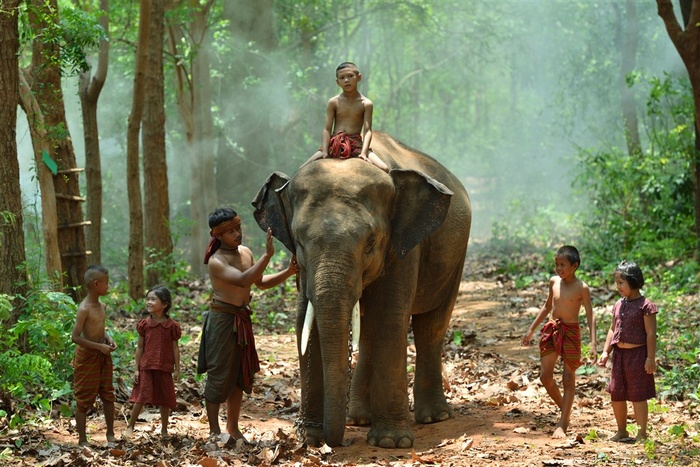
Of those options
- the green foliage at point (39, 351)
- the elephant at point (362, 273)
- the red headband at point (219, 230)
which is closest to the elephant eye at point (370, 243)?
the elephant at point (362, 273)

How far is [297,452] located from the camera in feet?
22.3

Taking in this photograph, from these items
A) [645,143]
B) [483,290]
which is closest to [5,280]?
[483,290]

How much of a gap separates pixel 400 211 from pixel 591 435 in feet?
7.55

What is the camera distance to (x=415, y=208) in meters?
7.65

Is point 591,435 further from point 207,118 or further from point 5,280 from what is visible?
point 207,118

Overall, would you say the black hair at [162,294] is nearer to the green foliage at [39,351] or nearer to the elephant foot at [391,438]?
the green foliage at [39,351]

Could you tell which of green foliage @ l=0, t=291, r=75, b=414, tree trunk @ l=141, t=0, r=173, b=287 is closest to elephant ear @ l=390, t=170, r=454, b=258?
green foliage @ l=0, t=291, r=75, b=414

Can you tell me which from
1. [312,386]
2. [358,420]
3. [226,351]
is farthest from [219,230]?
[358,420]

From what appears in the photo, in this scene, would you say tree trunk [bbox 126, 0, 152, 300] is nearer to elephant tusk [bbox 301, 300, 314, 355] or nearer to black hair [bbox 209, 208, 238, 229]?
black hair [bbox 209, 208, 238, 229]

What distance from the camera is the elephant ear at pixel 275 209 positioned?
25.1 feet

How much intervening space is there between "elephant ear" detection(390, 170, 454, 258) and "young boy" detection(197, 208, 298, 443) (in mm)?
1081

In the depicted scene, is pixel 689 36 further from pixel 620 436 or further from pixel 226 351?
pixel 226 351

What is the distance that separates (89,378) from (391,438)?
2366mm

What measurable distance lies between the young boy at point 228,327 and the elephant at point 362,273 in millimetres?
427
